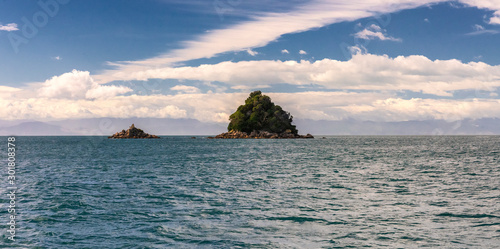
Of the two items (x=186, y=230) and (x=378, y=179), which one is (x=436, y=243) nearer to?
(x=186, y=230)

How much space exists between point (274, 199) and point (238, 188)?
654 cm

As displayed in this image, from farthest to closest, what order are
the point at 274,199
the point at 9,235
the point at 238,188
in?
the point at 238,188 < the point at 274,199 < the point at 9,235

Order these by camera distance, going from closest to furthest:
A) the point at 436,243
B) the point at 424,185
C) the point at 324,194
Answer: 1. the point at 436,243
2. the point at 324,194
3. the point at 424,185

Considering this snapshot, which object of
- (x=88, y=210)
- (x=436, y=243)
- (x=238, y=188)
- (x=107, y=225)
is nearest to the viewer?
(x=436, y=243)

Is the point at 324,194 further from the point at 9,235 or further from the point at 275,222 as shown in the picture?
the point at 9,235

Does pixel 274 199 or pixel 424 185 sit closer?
pixel 274 199

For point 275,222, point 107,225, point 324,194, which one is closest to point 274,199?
point 324,194

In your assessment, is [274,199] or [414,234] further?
[274,199]

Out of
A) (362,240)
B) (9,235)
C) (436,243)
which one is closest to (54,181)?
(9,235)

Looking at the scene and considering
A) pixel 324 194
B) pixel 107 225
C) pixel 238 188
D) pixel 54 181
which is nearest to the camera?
pixel 107 225

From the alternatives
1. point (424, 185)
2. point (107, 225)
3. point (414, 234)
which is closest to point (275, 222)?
point (414, 234)

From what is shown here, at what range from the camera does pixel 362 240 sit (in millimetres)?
16516

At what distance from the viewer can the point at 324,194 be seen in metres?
29.4

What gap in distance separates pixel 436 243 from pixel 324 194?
13414 millimetres
